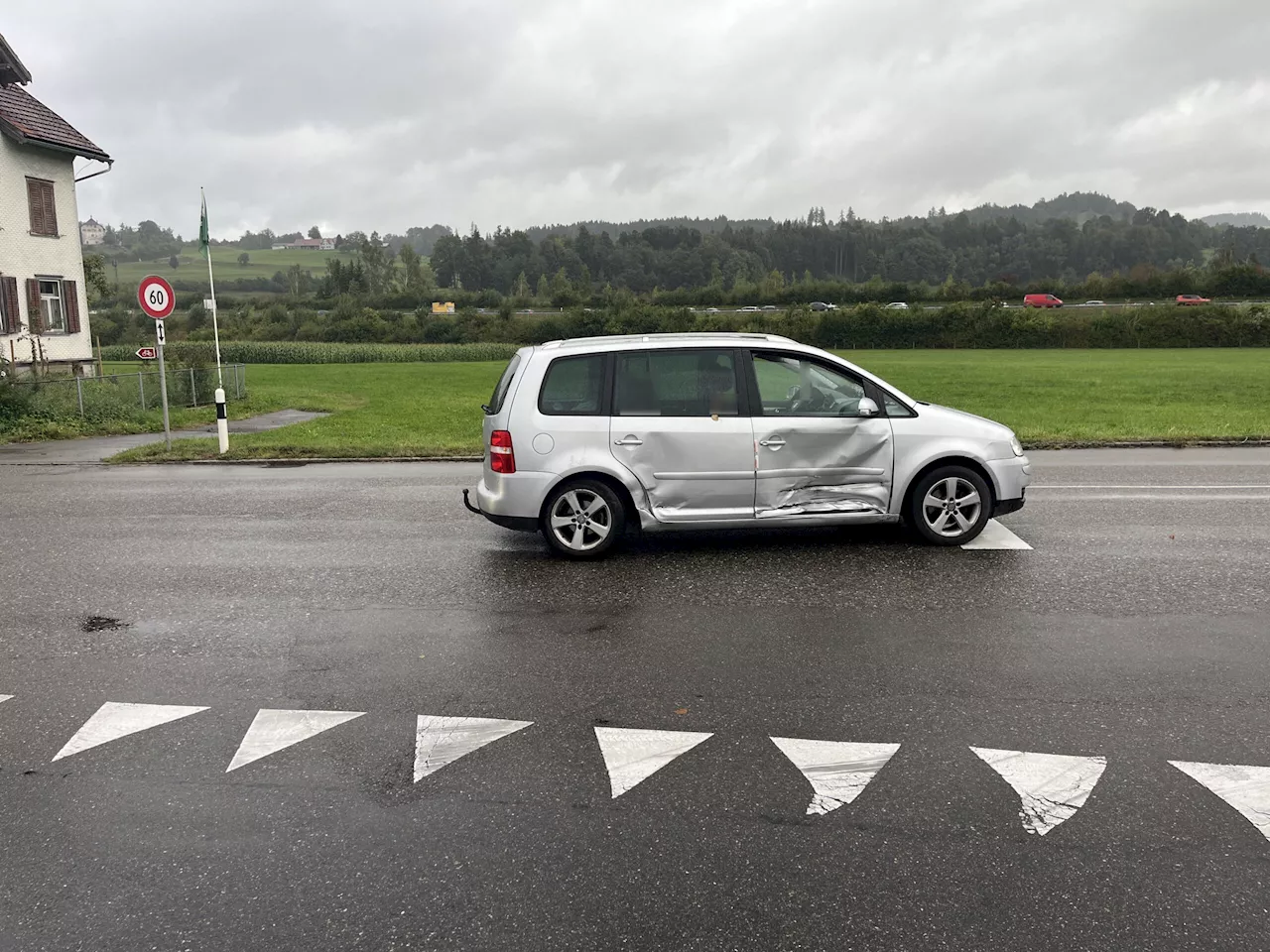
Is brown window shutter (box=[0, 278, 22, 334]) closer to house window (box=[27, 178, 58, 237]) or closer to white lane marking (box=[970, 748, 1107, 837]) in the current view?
house window (box=[27, 178, 58, 237])

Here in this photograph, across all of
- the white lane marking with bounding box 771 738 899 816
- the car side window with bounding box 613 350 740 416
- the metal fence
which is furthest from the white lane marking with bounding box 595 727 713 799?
the metal fence

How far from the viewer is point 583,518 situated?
302 inches

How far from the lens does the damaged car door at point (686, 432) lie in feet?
24.9

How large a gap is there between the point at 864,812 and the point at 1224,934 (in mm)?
1189

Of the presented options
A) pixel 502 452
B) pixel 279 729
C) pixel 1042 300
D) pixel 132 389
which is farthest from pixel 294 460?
pixel 1042 300

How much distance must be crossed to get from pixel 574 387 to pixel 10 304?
85.0 ft

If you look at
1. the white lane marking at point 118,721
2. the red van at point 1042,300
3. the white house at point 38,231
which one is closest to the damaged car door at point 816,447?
the white lane marking at point 118,721

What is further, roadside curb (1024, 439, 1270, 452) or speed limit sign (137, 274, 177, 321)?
speed limit sign (137, 274, 177, 321)

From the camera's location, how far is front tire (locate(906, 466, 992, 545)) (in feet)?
25.7

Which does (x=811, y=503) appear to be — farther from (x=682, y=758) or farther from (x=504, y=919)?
(x=504, y=919)

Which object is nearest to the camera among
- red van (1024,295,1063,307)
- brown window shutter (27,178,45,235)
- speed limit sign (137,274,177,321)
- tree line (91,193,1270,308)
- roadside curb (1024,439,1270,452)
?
roadside curb (1024,439,1270,452)

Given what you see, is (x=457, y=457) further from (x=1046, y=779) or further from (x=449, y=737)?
(x=1046, y=779)

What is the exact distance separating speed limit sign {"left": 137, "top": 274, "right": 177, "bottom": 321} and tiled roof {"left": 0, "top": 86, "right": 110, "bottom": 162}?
15978mm

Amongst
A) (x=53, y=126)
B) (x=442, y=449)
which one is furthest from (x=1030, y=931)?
(x=53, y=126)
